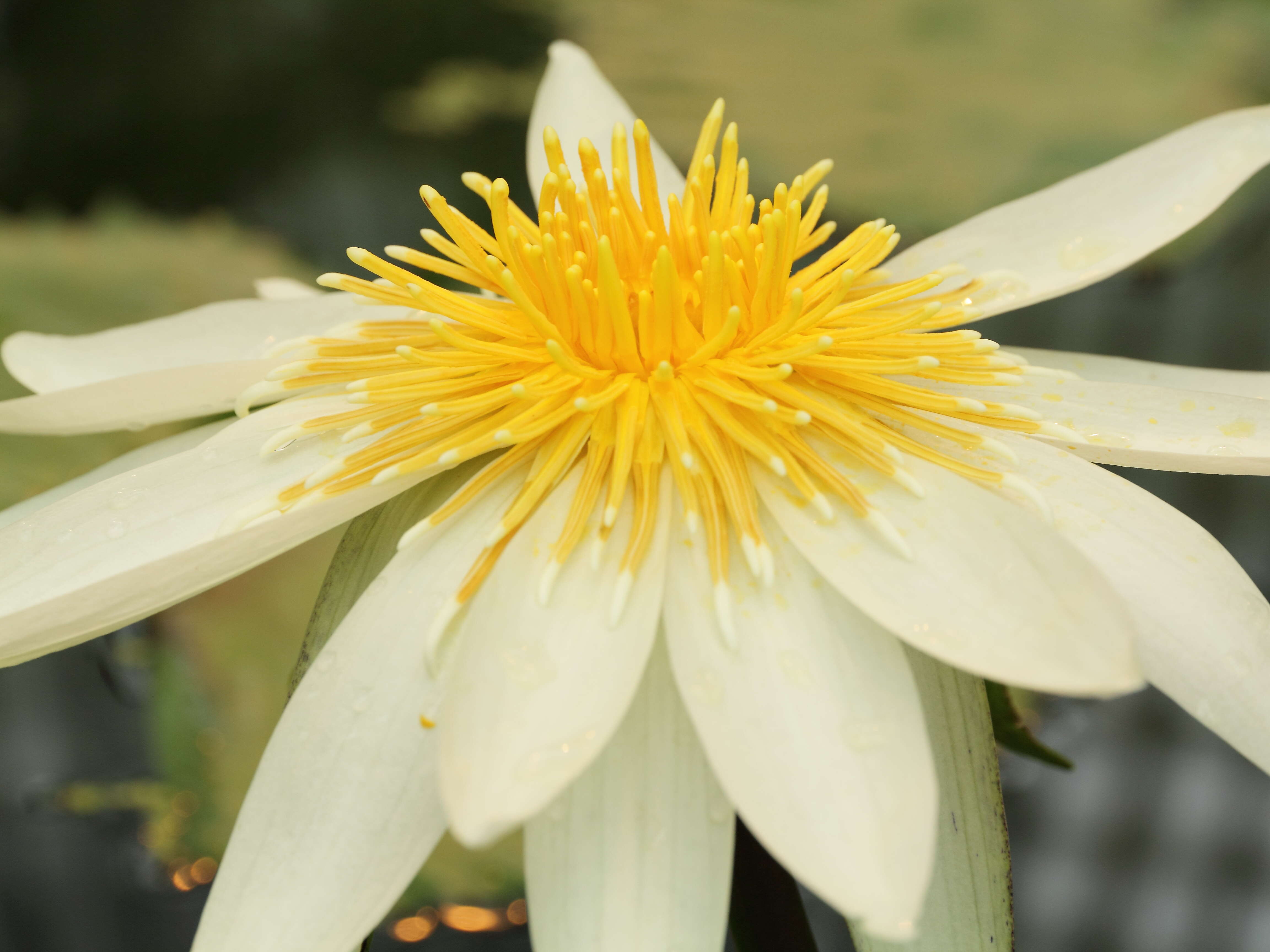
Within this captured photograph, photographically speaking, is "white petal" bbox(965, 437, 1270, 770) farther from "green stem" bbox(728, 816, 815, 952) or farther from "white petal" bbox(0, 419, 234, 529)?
"white petal" bbox(0, 419, 234, 529)

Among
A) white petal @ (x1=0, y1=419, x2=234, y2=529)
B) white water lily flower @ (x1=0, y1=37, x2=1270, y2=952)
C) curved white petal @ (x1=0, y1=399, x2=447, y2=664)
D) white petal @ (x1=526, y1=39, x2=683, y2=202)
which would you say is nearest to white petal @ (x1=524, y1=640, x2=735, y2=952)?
white water lily flower @ (x1=0, y1=37, x2=1270, y2=952)

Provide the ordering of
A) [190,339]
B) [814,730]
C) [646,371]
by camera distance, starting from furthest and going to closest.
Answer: [190,339] < [646,371] < [814,730]

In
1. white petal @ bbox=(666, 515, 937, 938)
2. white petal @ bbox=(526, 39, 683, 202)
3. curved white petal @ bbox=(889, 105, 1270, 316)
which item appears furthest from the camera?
white petal @ bbox=(526, 39, 683, 202)

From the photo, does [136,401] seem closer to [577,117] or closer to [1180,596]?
[577,117]

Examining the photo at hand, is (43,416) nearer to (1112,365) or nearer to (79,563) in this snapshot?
(79,563)

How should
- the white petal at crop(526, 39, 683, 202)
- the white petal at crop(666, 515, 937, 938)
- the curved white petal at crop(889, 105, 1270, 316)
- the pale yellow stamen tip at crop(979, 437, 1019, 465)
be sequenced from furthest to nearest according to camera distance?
the white petal at crop(526, 39, 683, 202)
the curved white petal at crop(889, 105, 1270, 316)
the pale yellow stamen tip at crop(979, 437, 1019, 465)
the white petal at crop(666, 515, 937, 938)

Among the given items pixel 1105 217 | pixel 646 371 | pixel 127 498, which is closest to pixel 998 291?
pixel 1105 217
